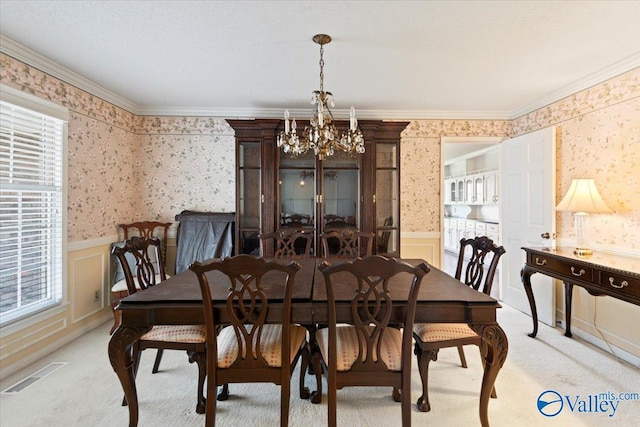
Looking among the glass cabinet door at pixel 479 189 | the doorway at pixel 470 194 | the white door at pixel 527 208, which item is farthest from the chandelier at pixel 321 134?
the glass cabinet door at pixel 479 189

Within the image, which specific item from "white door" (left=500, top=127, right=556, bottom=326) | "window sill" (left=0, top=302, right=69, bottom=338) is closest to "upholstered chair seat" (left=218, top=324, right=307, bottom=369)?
"window sill" (left=0, top=302, right=69, bottom=338)

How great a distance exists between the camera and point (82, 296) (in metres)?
3.00

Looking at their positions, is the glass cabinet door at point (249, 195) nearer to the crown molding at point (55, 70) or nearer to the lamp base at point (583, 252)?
the crown molding at point (55, 70)

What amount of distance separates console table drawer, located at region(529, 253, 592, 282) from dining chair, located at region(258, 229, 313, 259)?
206 cm

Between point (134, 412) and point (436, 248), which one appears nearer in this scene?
point (134, 412)

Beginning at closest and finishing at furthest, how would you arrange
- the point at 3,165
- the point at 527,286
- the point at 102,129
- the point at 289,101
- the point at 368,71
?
1. the point at 3,165
2. the point at 368,71
3. the point at 527,286
4. the point at 102,129
5. the point at 289,101

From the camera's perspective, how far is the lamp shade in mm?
2594

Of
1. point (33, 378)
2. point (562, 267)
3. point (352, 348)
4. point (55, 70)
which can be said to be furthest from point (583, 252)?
point (55, 70)

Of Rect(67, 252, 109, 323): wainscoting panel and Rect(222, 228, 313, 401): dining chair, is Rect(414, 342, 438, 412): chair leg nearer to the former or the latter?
Rect(222, 228, 313, 401): dining chair

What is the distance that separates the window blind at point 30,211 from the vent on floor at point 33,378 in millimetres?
435

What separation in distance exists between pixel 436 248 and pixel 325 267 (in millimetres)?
2980

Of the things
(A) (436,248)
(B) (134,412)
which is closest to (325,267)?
(B) (134,412)

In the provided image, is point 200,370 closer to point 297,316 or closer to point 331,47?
point 297,316

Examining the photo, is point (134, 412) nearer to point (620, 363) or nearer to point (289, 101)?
point (289, 101)
